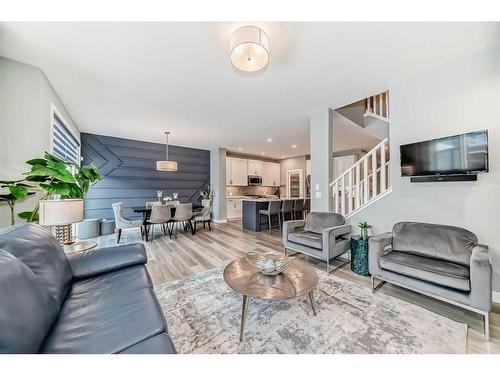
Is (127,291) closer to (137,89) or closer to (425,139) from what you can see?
(137,89)

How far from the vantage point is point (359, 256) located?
8.77 ft

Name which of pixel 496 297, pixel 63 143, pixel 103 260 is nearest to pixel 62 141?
pixel 63 143

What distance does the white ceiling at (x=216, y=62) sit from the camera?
1803mm

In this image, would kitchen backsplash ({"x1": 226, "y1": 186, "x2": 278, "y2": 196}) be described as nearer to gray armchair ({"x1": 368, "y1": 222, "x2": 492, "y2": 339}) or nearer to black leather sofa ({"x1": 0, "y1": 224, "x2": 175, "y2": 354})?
Result: gray armchair ({"x1": 368, "y1": 222, "x2": 492, "y2": 339})

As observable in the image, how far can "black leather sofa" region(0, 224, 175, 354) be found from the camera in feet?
2.86

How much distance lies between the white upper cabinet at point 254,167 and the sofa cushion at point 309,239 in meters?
5.35

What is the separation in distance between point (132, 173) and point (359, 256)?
606 centimetres

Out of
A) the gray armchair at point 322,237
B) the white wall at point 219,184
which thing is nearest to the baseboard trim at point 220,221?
the white wall at point 219,184

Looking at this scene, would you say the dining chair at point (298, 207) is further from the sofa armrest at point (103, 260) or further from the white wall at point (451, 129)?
the sofa armrest at point (103, 260)

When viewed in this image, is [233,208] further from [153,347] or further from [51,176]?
[153,347]

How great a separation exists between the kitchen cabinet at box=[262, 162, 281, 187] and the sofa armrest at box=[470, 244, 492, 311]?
24.2 ft

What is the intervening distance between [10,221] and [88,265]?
4.42ft
